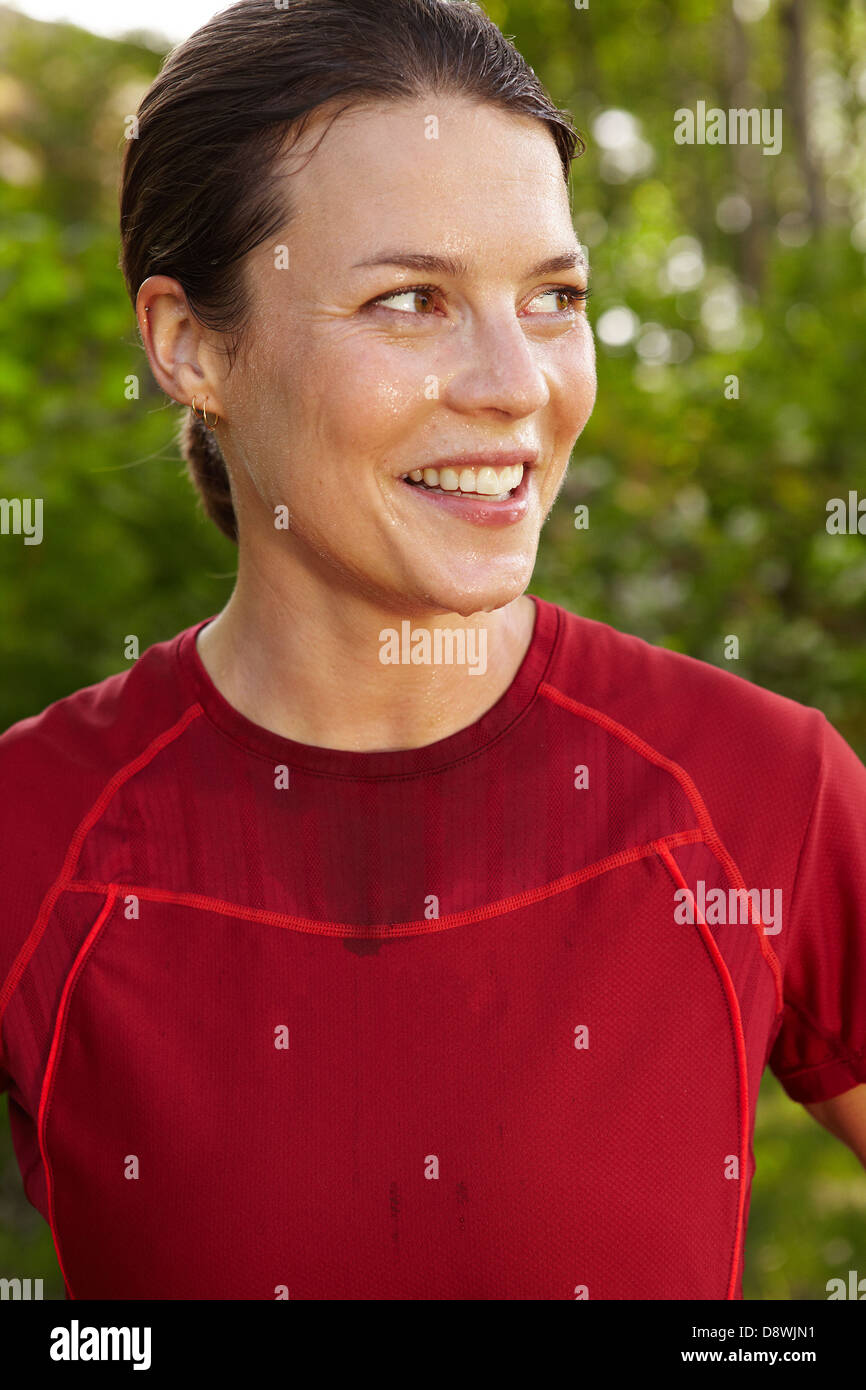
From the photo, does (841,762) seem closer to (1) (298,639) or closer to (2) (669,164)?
(1) (298,639)

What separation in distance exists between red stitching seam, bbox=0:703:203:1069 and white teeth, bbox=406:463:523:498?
435 millimetres

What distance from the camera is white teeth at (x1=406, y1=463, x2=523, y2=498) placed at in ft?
5.18

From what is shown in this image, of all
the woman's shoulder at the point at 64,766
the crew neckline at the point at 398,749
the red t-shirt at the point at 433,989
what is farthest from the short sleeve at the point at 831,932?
the woman's shoulder at the point at 64,766

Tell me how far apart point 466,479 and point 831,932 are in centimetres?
67

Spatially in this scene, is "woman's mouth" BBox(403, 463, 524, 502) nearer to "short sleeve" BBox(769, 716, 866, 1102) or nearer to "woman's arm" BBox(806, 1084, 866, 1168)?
"short sleeve" BBox(769, 716, 866, 1102)

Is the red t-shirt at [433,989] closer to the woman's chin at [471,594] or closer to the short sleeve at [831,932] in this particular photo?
the short sleeve at [831,932]

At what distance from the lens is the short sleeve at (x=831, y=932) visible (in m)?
1.68

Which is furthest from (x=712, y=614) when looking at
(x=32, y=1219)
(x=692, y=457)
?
(x=32, y=1219)

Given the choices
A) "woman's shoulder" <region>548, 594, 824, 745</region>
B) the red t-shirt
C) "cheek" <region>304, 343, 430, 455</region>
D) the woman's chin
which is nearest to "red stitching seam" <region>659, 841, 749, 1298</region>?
the red t-shirt

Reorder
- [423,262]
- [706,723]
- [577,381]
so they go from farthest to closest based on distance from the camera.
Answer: [706,723]
[577,381]
[423,262]

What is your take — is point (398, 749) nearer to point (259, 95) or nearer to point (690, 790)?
point (690, 790)

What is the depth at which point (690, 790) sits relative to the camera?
170 cm

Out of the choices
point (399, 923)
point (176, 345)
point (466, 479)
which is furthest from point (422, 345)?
point (399, 923)

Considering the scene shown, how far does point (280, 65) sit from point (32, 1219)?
11.4ft
